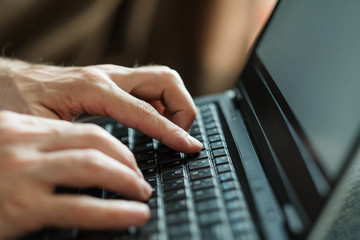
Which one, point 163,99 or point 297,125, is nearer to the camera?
point 297,125

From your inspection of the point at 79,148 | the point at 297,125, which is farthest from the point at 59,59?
the point at 297,125

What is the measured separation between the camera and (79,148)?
1.59 ft

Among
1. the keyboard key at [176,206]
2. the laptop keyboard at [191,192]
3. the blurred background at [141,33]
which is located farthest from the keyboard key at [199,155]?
the blurred background at [141,33]

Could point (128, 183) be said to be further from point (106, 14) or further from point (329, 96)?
point (106, 14)

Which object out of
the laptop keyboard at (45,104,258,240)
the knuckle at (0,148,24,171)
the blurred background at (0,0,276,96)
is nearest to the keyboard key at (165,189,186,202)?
the laptop keyboard at (45,104,258,240)

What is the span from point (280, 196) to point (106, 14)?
73 cm

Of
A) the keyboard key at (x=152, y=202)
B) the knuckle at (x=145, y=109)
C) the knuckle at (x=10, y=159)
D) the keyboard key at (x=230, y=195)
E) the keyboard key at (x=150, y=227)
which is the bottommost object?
the keyboard key at (x=152, y=202)

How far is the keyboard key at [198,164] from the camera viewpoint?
558 mm

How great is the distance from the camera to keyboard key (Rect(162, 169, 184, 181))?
0.55 metres

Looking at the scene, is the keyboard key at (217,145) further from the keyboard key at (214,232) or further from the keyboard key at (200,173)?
the keyboard key at (214,232)

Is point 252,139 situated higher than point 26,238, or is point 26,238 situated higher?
point 252,139

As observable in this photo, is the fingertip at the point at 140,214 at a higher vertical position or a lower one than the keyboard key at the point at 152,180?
higher

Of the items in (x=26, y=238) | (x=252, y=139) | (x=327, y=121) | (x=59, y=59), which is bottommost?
(x=59, y=59)

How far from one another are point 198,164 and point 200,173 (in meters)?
0.02
